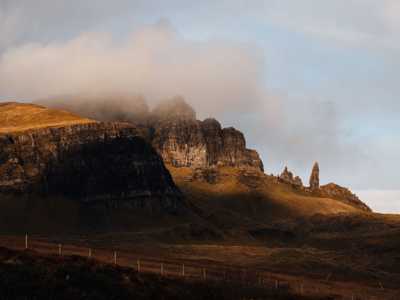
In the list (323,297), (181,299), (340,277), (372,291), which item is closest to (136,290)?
(181,299)

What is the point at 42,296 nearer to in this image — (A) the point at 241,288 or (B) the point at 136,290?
(B) the point at 136,290

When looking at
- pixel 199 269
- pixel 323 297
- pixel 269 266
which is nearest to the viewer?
pixel 323 297

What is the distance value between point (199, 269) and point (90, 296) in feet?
219

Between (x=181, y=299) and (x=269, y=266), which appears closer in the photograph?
(x=181, y=299)

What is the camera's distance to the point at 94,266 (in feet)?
288

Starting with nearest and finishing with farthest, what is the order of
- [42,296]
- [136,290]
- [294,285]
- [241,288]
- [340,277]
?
[42,296] < [136,290] < [241,288] < [294,285] < [340,277]

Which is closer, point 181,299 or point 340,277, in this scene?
point 181,299

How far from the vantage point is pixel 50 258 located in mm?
88625

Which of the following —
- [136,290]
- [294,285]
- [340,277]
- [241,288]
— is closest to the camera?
[136,290]

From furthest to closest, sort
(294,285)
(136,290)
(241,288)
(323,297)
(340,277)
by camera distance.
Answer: (340,277), (294,285), (323,297), (241,288), (136,290)

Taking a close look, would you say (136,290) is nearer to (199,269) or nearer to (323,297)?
(323,297)

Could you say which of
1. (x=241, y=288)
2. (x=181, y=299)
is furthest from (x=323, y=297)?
(x=181, y=299)

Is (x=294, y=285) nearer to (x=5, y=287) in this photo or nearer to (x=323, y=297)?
(x=323, y=297)

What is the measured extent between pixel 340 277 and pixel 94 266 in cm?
8908
